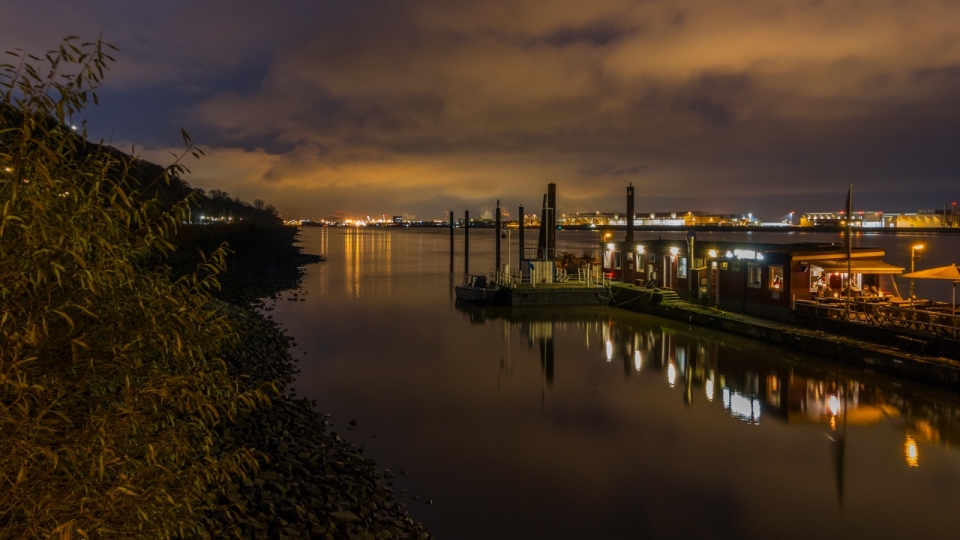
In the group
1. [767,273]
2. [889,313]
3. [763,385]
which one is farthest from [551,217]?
[763,385]

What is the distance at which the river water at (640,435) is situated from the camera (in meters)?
9.18

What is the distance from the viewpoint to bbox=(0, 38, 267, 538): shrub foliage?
9.59 feet

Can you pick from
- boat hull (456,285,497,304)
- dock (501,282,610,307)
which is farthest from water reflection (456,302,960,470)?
boat hull (456,285,497,304)

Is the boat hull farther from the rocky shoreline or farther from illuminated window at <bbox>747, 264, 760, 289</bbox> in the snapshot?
the rocky shoreline

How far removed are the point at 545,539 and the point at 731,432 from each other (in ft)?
20.2

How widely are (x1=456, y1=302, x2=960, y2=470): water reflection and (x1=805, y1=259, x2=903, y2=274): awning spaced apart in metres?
4.16

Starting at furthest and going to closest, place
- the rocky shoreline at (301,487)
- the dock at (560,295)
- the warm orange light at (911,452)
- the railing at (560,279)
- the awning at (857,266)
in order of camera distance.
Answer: the railing at (560,279), the dock at (560,295), the awning at (857,266), the warm orange light at (911,452), the rocky shoreline at (301,487)

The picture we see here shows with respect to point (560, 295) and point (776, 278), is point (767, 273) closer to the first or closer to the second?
point (776, 278)

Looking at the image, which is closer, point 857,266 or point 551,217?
point 857,266

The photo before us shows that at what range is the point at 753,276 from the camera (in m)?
22.7

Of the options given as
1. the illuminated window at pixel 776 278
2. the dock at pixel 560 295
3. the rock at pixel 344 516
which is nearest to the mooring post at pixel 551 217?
the dock at pixel 560 295

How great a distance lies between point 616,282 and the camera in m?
32.3

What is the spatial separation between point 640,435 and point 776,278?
11.6 meters

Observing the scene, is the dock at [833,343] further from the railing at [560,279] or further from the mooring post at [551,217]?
the mooring post at [551,217]
